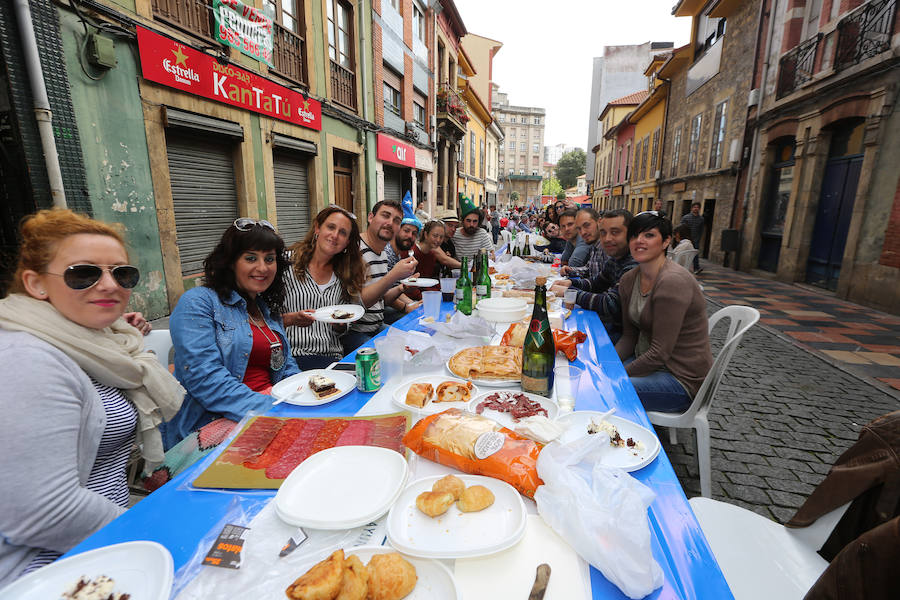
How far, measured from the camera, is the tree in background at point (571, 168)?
217 feet

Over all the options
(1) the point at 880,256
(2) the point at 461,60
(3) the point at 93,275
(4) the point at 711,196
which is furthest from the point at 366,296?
(2) the point at 461,60

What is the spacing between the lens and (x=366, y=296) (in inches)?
139

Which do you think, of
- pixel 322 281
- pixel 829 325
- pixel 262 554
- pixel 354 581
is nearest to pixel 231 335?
pixel 322 281

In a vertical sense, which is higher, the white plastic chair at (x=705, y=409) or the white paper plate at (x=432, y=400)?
the white paper plate at (x=432, y=400)

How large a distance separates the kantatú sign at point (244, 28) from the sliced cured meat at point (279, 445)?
7.78 metres

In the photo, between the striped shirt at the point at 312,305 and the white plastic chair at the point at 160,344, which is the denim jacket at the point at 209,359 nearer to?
the white plastic chair at the point at 160,344

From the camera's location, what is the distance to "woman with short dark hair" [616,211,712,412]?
8.19 ft

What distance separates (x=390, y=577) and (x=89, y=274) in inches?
59.4

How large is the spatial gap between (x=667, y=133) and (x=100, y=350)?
23433 mm

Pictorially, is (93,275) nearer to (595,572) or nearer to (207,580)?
(207,580)

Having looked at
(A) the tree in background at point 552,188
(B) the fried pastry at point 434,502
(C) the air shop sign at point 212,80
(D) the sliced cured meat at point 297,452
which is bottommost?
(D) the sliced cured meat at point 297,452

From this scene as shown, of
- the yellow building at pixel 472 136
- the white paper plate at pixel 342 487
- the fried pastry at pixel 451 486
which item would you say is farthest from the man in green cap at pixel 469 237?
the yellow building at pixel 472 136

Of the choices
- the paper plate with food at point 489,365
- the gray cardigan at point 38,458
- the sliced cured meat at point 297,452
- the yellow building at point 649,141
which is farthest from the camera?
the yellow building at point 649,141

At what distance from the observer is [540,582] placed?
0.87m
